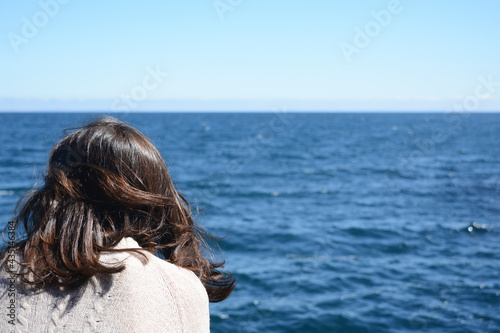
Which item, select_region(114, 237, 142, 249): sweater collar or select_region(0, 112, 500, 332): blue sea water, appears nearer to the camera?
select_region(114, 237, 142, 249): sweater collar

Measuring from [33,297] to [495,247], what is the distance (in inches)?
481

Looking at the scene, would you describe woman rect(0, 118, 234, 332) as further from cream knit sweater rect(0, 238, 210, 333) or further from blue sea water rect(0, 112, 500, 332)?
blue sea water rect(0, 112, 500, 332)

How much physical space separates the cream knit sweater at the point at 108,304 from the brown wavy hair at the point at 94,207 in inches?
1.5

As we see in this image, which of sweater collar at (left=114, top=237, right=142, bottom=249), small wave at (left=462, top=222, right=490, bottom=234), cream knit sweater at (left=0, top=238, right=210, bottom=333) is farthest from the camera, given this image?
small wave at (left=462, top=222, right=490, bottom=234)

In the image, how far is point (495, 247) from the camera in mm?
11234

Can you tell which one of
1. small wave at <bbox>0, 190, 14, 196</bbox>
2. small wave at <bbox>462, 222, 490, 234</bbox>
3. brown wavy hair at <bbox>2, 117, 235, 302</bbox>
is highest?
brown wavy hair at <bbox>2, 117, 235, 302</bbox>

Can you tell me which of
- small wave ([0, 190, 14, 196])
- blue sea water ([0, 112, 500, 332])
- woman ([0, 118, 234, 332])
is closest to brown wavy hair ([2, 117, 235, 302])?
woman ([0, 118, 234, 332])

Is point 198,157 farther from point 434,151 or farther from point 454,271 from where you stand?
point 454,271

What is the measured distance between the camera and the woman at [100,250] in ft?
4.22

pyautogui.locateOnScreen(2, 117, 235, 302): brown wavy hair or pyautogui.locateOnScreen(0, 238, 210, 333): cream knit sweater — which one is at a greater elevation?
pyautogui.locateOnScreen(2, 117, 235, 302): brown wavy hair

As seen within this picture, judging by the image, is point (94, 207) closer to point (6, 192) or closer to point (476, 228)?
point (476, 228)

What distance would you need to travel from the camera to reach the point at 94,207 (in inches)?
57.9

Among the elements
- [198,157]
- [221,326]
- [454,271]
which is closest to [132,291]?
[221,326]

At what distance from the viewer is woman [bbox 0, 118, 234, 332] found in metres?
1.29
